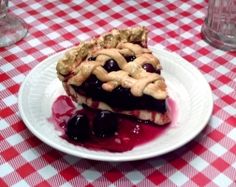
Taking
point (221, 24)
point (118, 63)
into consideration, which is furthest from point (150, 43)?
point (118, 63)

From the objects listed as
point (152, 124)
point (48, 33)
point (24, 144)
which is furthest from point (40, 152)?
point (48, 33)

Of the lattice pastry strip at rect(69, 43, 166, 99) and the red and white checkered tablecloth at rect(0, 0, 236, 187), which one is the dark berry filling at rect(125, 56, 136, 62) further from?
the red and white checkered tablecloth at rect(0, 0, 236, 187)

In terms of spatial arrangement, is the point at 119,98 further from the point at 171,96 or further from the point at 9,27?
the point at 9,27

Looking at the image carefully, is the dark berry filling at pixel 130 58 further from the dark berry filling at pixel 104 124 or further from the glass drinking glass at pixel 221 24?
the glass drinking glass at pixel 221 24

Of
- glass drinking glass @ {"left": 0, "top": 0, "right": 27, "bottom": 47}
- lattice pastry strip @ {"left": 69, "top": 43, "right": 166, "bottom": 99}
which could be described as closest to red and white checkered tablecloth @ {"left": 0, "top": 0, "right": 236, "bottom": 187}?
glass drinking glass @ {"left": 0, "top": 0, "right": 27, "bottom": 47}

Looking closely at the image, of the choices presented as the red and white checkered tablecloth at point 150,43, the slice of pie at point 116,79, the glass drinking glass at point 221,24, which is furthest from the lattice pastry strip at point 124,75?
the glass drinking glass at point 221,24

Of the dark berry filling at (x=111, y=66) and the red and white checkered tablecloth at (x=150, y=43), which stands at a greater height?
the dark berry filling at (x=111, y=66)
